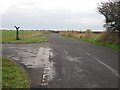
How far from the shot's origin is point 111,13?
20.5 meters

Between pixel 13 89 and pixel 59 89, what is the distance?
63.2 inches

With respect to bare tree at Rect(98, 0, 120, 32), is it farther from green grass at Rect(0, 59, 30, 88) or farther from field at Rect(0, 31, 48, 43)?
green grass at Rect(0, 59, 30, 88)

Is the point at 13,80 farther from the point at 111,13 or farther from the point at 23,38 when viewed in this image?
the point at 23,38

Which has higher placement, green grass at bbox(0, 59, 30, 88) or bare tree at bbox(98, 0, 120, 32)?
bare tree at bbox(98, 0, 120, 32)

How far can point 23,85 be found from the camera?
6.33 metres

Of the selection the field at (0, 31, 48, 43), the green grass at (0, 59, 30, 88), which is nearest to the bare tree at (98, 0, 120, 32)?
the field at (0, 31, 48, 43)

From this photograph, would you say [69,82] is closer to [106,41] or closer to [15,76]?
[15,76]

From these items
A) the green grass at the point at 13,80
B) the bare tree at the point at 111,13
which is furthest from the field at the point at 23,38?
the green grass at the point at 13,80

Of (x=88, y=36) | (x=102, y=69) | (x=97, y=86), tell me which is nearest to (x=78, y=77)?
(x=97, y=86)

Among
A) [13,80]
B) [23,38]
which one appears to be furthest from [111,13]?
[23,38]

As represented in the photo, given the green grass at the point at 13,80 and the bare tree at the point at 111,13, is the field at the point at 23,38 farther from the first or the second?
the green grass at the point at 13,80

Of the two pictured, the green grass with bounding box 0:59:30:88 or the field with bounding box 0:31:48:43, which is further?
the field with bounding box 0:31:48:43

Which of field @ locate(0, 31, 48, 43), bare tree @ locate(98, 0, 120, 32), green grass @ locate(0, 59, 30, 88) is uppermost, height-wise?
bare tree @ locate(98, 0, 120, 32)

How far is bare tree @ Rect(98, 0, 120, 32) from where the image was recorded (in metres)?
19.5
